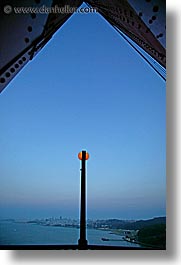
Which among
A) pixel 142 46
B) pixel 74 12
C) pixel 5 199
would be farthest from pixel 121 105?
pixel 5 199

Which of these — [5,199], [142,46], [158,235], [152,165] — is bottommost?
[158,235]

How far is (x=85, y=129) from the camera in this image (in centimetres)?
156

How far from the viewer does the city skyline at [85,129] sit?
1521mm

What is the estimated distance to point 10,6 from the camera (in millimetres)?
1555

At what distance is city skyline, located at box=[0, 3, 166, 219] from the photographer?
59.9 inches

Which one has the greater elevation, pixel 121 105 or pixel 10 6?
pixel 10 6

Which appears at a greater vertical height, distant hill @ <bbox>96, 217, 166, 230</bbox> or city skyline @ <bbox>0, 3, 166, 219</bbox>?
city skyline @ <bbox>0, 3, 166, 219</bbox>

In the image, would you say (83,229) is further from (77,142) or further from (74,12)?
(74,12)

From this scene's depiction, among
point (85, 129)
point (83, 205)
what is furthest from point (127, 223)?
point (85, 129)

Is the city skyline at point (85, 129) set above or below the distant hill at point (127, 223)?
above

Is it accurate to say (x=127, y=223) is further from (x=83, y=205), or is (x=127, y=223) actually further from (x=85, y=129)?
(x=85, y=129)

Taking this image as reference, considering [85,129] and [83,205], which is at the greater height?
[85,129]

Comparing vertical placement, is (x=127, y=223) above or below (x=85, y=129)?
below

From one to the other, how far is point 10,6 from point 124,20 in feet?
1.26
